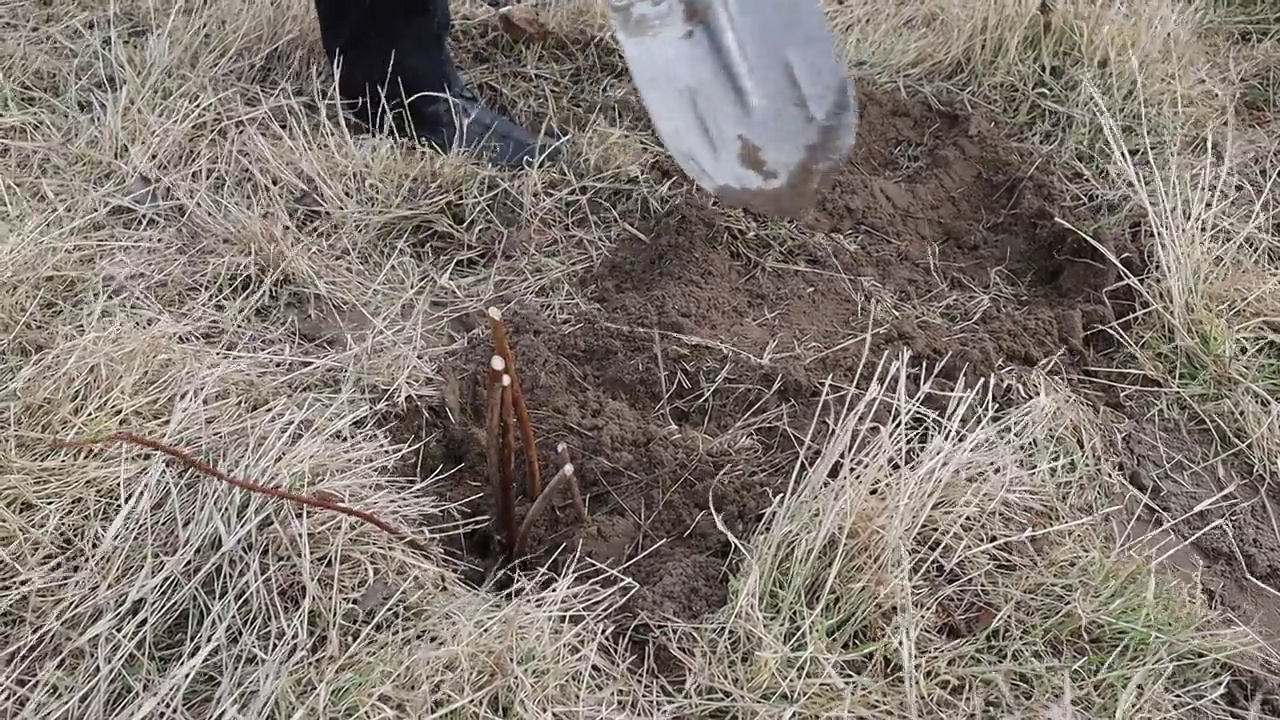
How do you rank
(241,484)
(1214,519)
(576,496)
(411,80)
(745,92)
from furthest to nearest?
1. (411,80)
2. (745,92)
3. (1214,519)
4. (576,496)
5. (241,484)

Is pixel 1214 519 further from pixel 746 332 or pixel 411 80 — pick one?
pixel 411 80

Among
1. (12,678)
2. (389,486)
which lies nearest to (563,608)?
(389,486)

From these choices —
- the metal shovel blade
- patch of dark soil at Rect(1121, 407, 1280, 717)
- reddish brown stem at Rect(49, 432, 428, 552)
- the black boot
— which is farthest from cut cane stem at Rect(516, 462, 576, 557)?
the black boot

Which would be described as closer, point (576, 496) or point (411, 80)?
point (576, 496)

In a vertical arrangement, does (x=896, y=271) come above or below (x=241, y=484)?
below

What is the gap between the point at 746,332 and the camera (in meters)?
1.65

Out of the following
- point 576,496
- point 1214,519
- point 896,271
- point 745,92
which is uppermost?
point 745,92

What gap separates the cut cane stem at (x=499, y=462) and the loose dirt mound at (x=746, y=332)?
0.07 meters

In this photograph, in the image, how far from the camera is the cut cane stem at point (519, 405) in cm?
110

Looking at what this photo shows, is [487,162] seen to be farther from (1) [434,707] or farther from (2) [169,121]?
(1) [434,707]

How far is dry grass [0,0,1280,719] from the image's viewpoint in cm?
118

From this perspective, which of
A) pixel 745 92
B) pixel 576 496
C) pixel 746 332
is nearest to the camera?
pixel 576 496

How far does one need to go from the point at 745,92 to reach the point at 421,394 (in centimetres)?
79

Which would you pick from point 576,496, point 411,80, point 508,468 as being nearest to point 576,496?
point 576,496
